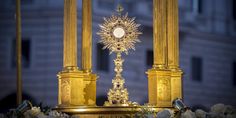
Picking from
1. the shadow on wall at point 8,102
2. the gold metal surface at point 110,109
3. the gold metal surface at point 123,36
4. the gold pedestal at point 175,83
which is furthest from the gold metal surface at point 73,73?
the shadow on wall at point 8,102

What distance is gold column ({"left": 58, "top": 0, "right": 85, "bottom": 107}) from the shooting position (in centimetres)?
2106

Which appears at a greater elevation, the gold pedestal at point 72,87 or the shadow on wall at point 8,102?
the gold pedestal at point 72,87

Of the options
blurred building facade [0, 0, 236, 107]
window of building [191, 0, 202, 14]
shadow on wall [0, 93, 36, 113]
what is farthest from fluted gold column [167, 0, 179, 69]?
window of building [191, 0, 202, 14]

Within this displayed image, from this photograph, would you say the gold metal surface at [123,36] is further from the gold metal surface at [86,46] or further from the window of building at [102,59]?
the window of building at [102,59]

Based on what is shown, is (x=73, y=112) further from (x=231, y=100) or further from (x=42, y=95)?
(x=231, y=100)

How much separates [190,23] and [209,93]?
8.15ft

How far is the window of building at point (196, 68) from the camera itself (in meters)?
31.0

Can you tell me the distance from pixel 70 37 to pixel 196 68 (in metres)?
10.7

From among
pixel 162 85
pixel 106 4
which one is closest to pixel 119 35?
pixel 162 85

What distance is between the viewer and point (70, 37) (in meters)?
21.2

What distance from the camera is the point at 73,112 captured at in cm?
2047

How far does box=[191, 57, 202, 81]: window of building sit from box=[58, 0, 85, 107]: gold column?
401 inches

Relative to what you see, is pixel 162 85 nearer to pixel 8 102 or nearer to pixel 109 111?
pixel 109 111

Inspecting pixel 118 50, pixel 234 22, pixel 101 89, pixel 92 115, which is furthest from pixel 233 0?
pixel 92 115
